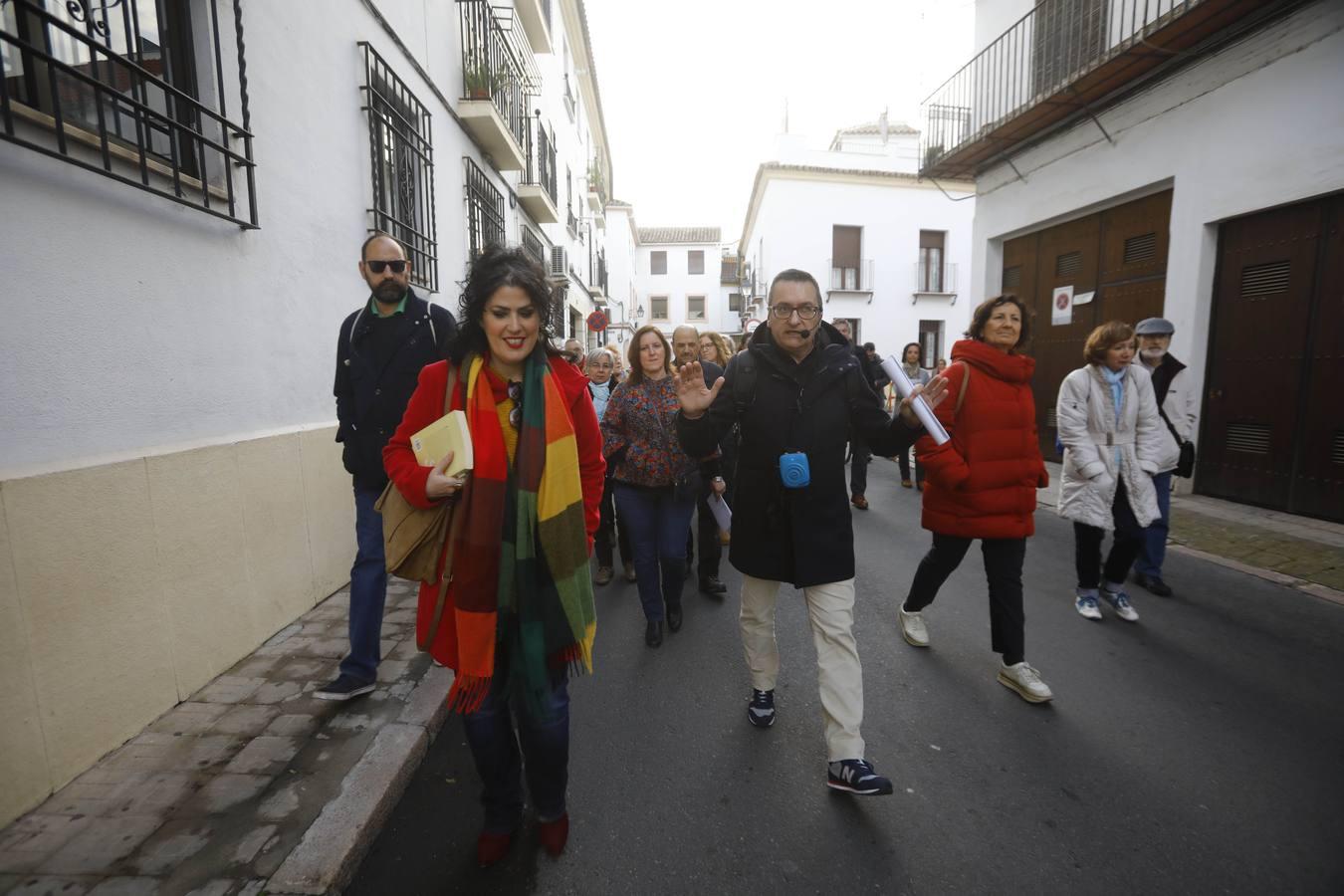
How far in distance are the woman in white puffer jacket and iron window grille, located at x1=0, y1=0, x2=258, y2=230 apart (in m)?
4.92

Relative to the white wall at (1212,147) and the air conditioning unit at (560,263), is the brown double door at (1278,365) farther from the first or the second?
the air conditioning unit at (560,263)

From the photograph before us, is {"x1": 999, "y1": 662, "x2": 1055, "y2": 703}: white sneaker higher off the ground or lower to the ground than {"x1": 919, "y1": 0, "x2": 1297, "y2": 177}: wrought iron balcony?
lower

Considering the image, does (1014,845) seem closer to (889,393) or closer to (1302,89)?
(1302,89)

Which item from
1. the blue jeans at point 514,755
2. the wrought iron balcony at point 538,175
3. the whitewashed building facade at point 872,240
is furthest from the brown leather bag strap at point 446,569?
the whitewashed building facade at point 872,240

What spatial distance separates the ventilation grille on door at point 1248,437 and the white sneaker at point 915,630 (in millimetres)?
5772

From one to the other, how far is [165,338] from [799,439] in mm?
2886

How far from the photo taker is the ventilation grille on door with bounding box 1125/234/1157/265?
8.39 m

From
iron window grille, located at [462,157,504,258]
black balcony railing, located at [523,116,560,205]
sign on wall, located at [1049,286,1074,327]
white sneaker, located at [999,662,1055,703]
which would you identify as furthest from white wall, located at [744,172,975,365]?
white sneaker, located at [999,662,1055,703]

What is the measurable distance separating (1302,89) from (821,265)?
18.2 meters

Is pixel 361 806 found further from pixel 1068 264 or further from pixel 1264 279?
pixel 1068 264

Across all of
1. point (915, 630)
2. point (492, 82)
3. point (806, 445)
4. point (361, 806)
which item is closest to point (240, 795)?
point (361, 806)

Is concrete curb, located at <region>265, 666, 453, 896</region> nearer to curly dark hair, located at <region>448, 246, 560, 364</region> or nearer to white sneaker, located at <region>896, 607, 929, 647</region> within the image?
curly dark hair, located at <region>448, 246, 560, 364</region>

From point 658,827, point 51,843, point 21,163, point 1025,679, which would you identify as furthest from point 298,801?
point 1025,679

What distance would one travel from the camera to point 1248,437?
6.98 meters
